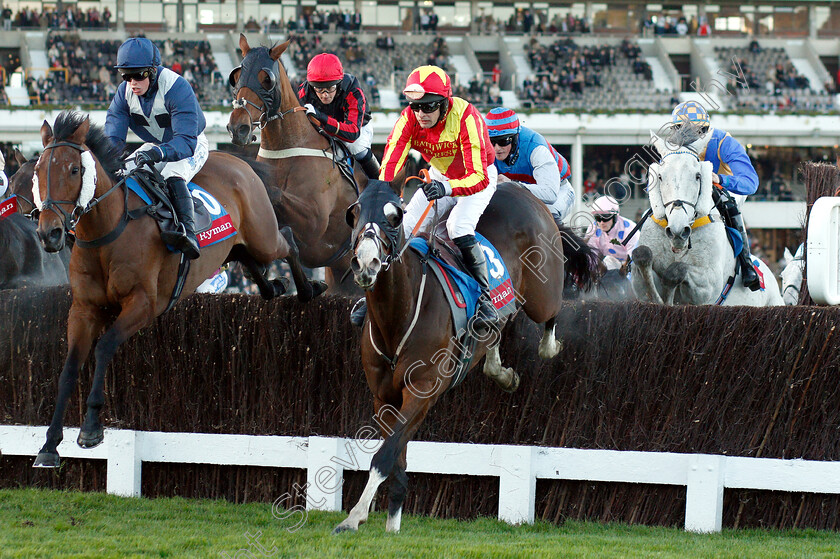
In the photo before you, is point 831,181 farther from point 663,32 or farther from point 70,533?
point 663,32

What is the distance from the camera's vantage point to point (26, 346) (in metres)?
5.51

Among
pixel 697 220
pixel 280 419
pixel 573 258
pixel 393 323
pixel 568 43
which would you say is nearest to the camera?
pixel 393 323

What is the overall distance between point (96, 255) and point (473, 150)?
1802 mm

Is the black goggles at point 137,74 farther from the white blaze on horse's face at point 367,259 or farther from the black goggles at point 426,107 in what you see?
the white blaze on horse's face at point 367,259

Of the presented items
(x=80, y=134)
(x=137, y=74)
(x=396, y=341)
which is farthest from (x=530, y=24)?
(x=396, y=341)

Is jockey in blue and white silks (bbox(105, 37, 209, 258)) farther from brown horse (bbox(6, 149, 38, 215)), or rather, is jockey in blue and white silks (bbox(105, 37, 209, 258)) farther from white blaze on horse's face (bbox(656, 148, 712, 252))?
white blaze on horse's face (bbox(656, 148, 712, 252))

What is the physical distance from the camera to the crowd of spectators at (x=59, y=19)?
3009cm

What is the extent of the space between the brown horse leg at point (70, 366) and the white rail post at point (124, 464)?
0.57 meters

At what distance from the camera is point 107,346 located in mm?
4613

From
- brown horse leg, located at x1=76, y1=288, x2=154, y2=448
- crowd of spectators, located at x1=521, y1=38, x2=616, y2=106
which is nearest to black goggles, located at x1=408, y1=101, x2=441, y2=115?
brown horse leg, located at x1=76, y1=288, x2=154, y2=448

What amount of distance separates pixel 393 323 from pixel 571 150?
905 inches

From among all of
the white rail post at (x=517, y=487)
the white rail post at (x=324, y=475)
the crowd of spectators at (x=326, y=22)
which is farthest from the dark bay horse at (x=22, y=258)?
the crowd of spectators at (x=326, y=22)

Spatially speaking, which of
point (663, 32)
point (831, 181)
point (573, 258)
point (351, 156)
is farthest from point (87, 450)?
point (663, 32)

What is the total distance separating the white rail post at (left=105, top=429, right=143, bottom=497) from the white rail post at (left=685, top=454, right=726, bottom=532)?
107 inches
